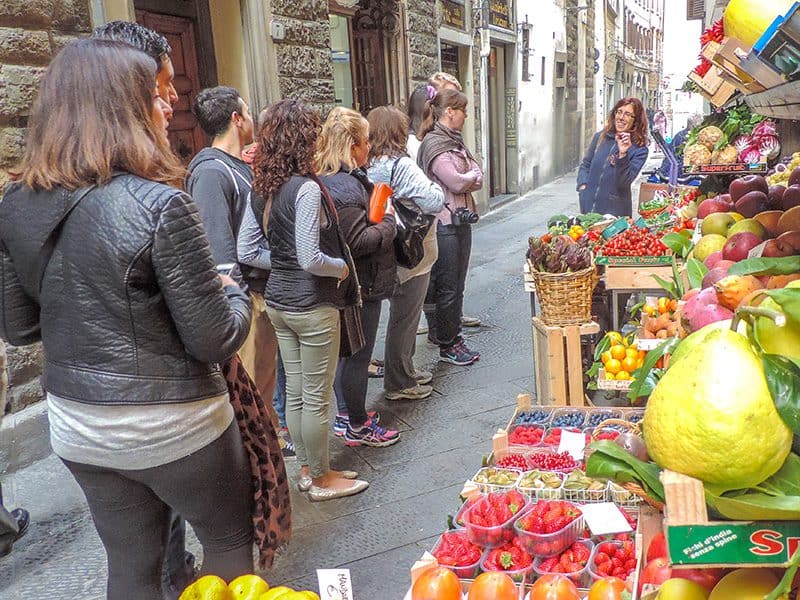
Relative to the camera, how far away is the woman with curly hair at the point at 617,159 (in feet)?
19.9

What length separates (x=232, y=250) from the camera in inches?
125

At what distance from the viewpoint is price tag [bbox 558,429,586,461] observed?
10.0ft

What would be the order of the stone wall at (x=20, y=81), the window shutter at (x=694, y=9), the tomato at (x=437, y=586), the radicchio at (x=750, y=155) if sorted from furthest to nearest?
1. the window shutter at (x=694, y=9)
2. the radicchio at (x=750, y=155)
3. the stone wall at (x=20, y=81)
4. the tomato at (x=437, y=586)

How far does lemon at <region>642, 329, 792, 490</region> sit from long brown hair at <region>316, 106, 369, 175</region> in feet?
9.43

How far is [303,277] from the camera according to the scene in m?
3.29

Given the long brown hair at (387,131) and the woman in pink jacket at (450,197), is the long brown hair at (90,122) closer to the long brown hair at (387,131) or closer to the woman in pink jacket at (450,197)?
the long brown hair at (387,131)

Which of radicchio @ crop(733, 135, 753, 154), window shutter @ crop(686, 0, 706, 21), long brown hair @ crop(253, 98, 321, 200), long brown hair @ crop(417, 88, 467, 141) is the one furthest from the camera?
window shutter @ crop(686, 0, 706, 21)

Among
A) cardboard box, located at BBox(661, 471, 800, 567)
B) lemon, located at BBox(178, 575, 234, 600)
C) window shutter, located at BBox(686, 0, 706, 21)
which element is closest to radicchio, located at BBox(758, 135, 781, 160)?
window shutter, located at BBox(686, 0, 706, 21)

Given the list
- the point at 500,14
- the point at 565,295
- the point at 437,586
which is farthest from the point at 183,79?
the point at 500,14

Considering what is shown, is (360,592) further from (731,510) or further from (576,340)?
(731,510)

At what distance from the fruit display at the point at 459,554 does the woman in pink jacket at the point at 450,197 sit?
115 inches

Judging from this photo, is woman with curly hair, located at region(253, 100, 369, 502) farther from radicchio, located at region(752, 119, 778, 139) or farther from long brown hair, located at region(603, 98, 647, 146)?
long brown hair, located at region(603, 98, 647, 146)

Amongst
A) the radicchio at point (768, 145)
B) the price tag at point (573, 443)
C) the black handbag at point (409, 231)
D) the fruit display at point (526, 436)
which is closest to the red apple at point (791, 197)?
the price tag at point (573, 443)

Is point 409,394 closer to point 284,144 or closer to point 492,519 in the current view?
point 284,144
